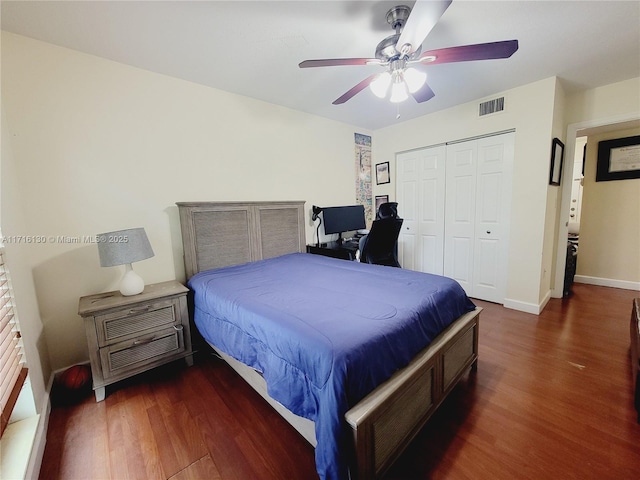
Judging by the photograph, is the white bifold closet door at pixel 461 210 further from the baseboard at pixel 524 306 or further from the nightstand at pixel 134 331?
the nightstand at pixel 134 331

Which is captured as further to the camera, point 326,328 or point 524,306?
point 524,306

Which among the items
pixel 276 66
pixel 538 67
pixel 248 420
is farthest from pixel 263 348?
pixel 538 67

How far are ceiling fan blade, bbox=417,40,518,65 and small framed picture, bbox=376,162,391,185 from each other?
2.55m

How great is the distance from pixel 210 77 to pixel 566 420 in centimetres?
358

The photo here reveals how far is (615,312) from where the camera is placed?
111 inches

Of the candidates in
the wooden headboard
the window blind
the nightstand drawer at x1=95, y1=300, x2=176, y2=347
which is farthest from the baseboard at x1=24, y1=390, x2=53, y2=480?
the wooden headboard

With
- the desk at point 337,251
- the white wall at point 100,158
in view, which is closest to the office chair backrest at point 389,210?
the desk at point 337,251

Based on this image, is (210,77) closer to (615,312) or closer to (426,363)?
(426,363)

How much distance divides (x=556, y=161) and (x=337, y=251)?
2610mm

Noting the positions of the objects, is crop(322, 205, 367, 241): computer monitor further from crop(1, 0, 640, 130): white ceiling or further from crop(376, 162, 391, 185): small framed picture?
crop(1, 0, 640, 130): white ceiling

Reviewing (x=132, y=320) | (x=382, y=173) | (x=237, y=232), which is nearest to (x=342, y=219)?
(x=382, y=173)

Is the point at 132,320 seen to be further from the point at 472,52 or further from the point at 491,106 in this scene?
the point at 491,106

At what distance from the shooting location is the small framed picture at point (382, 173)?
4082mm

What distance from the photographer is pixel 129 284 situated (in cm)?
187
